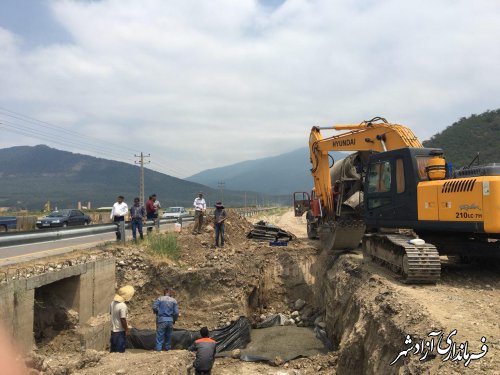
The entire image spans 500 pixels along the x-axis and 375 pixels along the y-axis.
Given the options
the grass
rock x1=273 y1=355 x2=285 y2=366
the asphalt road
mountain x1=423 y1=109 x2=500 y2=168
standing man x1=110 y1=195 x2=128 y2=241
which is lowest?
rock x1=273 y1=355 x2=285 y2=366

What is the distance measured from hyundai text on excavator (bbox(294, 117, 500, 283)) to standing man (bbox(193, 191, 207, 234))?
6548mm

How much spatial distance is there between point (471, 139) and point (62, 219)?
159ft

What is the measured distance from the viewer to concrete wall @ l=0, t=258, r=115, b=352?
7832mm

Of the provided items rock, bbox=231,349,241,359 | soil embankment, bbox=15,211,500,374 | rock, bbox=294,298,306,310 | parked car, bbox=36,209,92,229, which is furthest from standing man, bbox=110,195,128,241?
parked car, bbox=36,209,92,229

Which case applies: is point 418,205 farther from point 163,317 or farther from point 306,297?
point 306,297

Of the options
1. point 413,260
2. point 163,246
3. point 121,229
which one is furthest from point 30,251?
point 413,260

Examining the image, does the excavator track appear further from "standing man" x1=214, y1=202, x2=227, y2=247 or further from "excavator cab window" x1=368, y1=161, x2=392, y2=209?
"standing man" x1=214, y1=202, x2=227, y2=247

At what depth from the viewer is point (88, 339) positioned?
34.0 ft

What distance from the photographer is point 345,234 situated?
42.8 ft

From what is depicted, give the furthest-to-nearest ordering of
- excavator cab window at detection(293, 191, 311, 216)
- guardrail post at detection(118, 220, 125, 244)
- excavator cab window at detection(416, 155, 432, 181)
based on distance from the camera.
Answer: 1. excavator cab window at detection(293, 191, 311, 216)
2. guardrail post at detection(118, 220, 125, 244)
3. excavator cab window at detection(416, 155, 432, 181)

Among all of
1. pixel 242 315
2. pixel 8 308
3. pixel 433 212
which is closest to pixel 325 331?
pixel 242 315

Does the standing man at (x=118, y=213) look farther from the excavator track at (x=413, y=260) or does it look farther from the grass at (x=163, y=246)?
the excavator track at (x=413, y=260)

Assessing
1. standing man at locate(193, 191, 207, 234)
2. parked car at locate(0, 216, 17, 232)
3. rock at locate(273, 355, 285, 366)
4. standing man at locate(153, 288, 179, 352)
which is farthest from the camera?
parked car at locate(0, 216, 17, 232)

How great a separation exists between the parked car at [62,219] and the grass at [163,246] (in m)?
9.14
